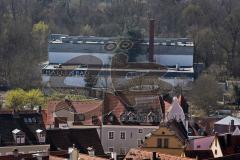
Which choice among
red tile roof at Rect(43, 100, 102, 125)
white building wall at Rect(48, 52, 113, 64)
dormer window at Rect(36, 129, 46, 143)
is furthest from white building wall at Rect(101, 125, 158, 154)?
white building wall at Rect(48, 52, 113, 64)

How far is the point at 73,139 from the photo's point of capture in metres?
32.8

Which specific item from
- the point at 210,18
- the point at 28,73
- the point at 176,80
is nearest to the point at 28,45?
the point at 28,73

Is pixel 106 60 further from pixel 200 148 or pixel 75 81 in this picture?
pixel 200 148

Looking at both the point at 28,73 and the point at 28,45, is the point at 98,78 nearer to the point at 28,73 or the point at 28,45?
the point at 28,73

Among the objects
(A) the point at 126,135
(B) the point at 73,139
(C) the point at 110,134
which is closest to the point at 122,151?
(A) the point at 126,135

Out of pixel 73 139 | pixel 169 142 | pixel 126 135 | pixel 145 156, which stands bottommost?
pixel 126 135

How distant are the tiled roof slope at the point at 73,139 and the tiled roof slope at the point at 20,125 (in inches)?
24.6

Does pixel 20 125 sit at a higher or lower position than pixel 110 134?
higher

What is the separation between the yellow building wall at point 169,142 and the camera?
32688 millimetres

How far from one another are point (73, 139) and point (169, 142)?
3887 mm

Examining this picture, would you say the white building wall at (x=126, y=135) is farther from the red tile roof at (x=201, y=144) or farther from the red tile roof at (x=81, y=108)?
the red tile roof at (x=201, y=144)

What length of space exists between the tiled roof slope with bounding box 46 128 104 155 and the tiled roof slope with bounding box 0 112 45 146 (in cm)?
62

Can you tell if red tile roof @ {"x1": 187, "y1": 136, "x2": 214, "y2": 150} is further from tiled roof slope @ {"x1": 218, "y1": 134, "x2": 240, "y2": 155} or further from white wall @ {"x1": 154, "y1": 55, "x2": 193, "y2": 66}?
white wall @ {"x1": 154, "y1": 55, "x2": 193, "y2": 66}

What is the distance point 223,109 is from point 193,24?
3161 centimetres
